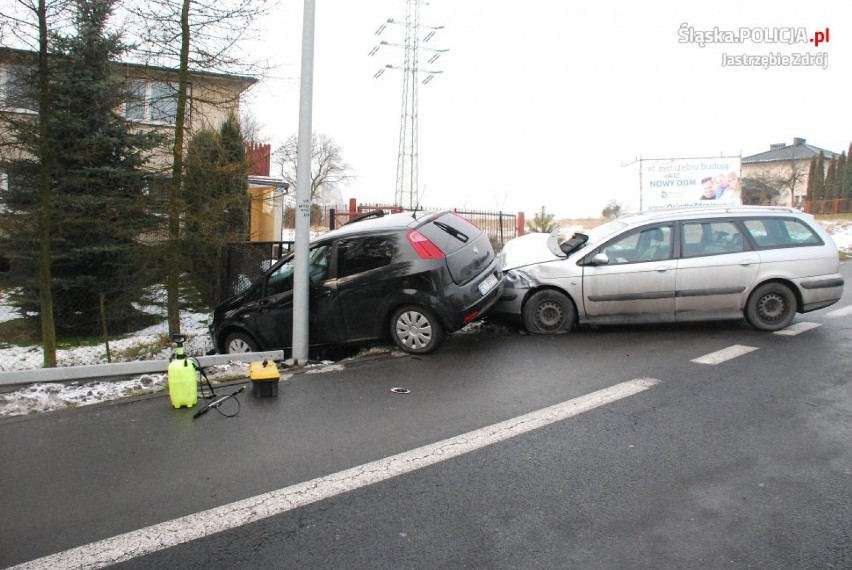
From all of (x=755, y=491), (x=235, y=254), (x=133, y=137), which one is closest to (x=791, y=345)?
(x=755, y=491)

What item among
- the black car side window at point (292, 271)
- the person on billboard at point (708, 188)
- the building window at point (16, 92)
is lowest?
the black car side window at point (292, 271)

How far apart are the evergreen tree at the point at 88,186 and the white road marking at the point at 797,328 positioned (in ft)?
31.3

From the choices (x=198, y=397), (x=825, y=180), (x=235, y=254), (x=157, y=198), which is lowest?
(x=198, y=397)

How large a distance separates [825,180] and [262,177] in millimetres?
54173

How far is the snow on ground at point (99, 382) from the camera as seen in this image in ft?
19.8

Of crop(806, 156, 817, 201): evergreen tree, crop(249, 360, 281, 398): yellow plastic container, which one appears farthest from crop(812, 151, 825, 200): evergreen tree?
crop(249, 360, 281, 398): yellow plastic container

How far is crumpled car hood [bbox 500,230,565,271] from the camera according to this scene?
856 centimetres

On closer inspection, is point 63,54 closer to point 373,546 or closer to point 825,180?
point 373,546

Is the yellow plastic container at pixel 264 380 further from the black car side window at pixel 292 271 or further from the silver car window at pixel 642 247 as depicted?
the silver car window at pixel 642 247

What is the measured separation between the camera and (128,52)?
31.2ft

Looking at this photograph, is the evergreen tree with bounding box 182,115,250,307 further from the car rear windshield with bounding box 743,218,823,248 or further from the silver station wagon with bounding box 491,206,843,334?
the car rear windshield with bounding box 743,218,823,248

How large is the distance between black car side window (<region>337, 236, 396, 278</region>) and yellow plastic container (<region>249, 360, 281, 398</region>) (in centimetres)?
192

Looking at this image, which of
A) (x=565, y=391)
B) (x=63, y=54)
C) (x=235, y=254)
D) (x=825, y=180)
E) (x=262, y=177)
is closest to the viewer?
(x=565, y=391)

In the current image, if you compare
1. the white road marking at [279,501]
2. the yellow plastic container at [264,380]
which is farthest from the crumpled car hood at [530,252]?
the yellow plastic container at [264,380]
